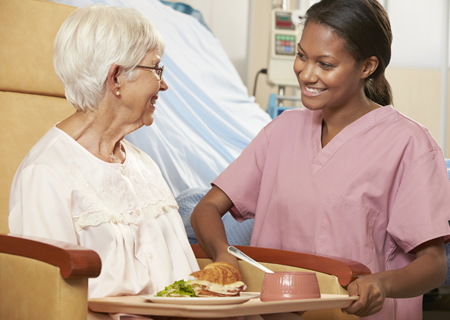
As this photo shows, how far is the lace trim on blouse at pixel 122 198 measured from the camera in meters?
1.06

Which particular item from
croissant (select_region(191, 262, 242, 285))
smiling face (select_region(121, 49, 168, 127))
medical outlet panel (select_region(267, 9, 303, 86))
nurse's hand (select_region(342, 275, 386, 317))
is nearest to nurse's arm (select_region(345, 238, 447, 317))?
nurse's hand (select_region(342, 275, 386, 317))

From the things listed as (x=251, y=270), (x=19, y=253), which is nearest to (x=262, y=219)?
(x=251, y=270)

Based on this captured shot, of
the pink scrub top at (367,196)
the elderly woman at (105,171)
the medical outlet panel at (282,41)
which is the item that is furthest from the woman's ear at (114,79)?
the medical outlet panel at (282,41)

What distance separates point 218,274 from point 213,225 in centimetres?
46

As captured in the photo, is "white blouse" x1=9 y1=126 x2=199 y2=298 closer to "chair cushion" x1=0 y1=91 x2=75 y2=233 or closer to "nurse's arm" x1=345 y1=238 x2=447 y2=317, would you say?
"nurse's arm" x1=345 y1=238 x2=447 y2=317

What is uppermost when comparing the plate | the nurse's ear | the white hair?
the white hair

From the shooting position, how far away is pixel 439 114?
419cm

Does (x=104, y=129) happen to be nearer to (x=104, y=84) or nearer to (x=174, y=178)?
(x=104, y=84)

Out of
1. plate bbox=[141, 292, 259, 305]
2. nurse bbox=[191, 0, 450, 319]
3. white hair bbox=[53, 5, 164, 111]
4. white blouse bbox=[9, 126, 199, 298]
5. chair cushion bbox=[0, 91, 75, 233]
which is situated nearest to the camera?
plate bbox=[141, 292, 259, 305]

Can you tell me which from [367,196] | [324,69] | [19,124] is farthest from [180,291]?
[19,124]

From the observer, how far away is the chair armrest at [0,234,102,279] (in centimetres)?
82

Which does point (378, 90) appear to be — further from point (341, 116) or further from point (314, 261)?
point (314, 261)

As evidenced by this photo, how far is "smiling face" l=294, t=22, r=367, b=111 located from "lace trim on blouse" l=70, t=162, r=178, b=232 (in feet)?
1.37

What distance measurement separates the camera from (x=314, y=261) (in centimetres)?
122
